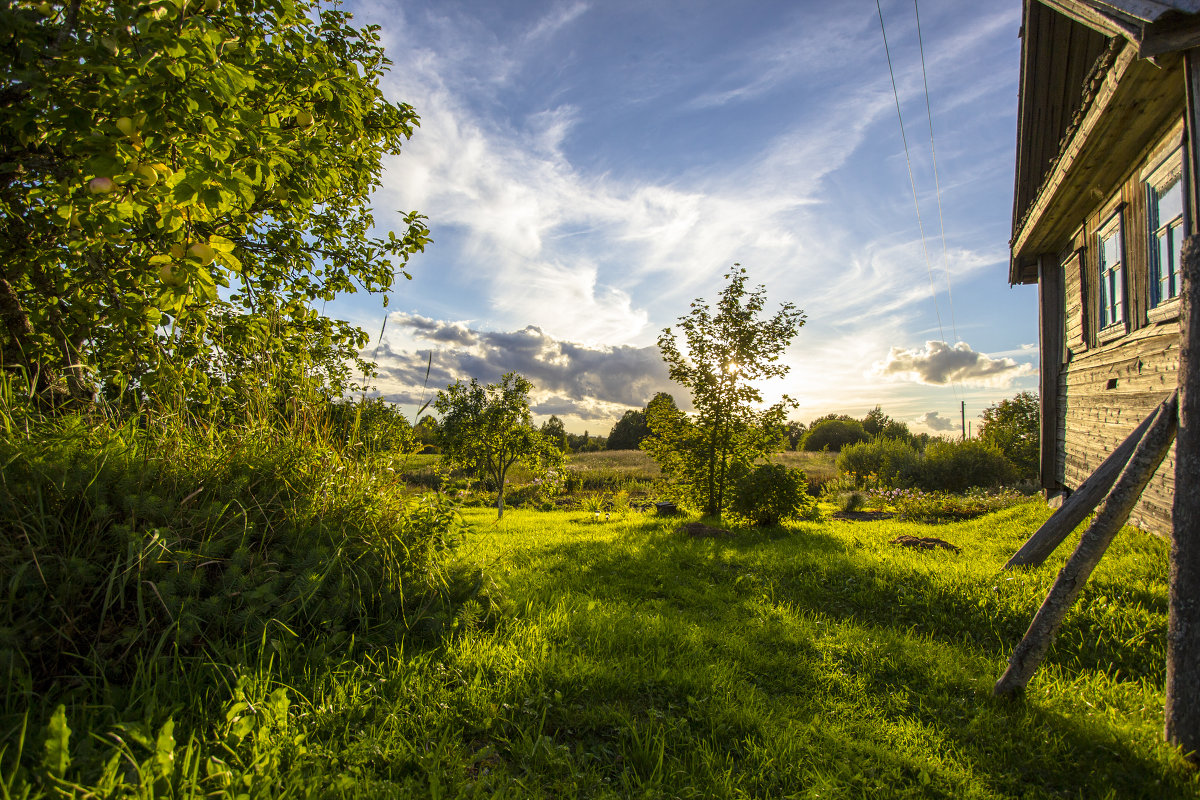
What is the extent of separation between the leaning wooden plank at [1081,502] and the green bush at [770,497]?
5.23 meters

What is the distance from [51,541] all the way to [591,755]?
9.45 feet

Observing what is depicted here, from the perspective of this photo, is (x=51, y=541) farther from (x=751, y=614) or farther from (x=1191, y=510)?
(x=1191, y=510)

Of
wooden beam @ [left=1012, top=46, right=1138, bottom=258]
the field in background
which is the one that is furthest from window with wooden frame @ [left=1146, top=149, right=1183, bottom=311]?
the field in background

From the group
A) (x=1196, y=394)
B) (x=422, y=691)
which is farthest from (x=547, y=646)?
(x=1196, y=394)

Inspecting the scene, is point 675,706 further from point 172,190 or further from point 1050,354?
point 1050,354

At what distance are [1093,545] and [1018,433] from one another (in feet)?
88.2

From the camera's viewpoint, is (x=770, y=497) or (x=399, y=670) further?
(x=770, y=497)

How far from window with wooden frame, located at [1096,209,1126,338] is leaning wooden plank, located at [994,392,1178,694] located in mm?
5000

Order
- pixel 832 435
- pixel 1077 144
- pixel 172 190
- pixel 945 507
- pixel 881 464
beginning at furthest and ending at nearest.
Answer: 1. pixel 832 435
2. pixel 881 464
3. pixel 945 507
4. pixel 1077 144
5. pixel 172 190

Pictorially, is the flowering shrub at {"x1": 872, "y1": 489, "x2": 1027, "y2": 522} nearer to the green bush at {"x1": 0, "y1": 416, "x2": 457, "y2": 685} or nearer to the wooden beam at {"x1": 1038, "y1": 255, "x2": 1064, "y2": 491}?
the wooden beam at {"x1": 1038, "y1": 255, "x2": 1064, "y2": 491}

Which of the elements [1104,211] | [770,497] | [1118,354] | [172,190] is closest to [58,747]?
[172,190]

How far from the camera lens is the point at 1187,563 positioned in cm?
275

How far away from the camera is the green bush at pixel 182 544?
2469 millimetres

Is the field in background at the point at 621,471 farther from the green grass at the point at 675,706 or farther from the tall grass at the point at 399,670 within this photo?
the tall grass at the point at 399,670
